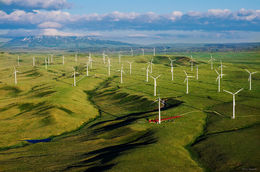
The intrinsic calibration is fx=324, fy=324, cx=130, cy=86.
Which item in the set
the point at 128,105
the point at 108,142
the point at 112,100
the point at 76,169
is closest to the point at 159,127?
the point at 108,142

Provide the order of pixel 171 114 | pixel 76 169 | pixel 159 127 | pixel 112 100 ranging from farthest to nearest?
pixel 112 100 < pixel 171 114 < pixel 159 127 < pixel 76 169

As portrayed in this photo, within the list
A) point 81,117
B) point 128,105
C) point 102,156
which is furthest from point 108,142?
point 128,105

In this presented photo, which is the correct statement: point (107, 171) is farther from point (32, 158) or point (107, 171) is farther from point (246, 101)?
point (246, 101)

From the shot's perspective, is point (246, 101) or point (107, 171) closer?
point (107, 171)

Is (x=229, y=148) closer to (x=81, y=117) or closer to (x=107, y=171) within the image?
(x=107, y=171)

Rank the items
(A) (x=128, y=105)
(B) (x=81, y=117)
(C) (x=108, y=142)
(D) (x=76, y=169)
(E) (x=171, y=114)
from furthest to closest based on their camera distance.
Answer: (A) (x=128, y=105)
(B) (x=81, y=117)
(E) (x=171, y=114)
(C) (x=108, y=142)
(D) (x=76, y=169)

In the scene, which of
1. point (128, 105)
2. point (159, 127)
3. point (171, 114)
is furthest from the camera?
point (128, 105)

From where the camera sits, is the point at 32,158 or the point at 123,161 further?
the point at 32,158

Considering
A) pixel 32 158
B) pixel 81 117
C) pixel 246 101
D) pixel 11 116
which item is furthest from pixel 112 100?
pixel 32 158

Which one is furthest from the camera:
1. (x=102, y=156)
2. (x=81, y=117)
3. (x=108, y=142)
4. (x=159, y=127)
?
→ (x=81, y=117)
